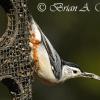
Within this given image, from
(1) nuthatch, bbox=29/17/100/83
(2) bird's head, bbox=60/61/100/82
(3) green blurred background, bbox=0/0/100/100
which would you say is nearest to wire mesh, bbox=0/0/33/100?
(1) nuthatch, bbox=29/17/100/83

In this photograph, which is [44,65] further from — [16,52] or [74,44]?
[74,44]

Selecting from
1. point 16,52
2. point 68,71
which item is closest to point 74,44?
point 68,71

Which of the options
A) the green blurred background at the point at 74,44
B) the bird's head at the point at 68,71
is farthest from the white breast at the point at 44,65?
the green blurred background at the point at 74,44

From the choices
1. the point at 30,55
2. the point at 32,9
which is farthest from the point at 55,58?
the point at 32,9

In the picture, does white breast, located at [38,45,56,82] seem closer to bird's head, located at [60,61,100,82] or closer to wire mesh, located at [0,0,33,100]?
wire mesh, located at [0,0,33,100]

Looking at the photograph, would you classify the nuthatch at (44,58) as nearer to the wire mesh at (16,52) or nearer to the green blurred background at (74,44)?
the wire mesh at (16,52)
